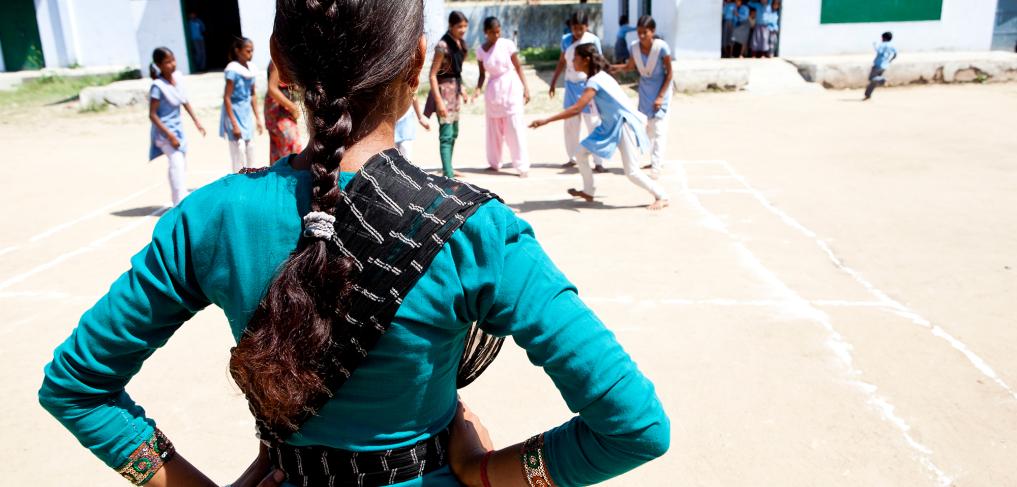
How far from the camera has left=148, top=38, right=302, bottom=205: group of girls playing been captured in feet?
23.1

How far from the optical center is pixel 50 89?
1823 cm

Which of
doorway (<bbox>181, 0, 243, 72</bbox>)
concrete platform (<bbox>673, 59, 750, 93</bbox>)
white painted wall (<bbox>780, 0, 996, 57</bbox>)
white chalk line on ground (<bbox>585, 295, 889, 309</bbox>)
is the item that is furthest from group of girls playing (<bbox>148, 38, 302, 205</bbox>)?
doorway (<bbox>181, 0, 243, 72</bbox>)

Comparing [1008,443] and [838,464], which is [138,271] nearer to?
[838,464]

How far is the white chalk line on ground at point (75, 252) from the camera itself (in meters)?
5.67

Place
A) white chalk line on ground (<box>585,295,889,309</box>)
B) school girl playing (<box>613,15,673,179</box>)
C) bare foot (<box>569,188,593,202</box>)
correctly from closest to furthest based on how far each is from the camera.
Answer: white chalk line on ground (<box>585,295,889,309</box>)
bare foot (<box>569,188,593,202</box>)
school girl playing (<box>613,15,673,179</box>)

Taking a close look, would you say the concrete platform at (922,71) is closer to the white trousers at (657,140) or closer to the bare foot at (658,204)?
the white trousers at (657,140)

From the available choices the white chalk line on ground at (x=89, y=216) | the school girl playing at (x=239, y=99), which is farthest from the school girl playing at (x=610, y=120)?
the white chalk line on ground at (x=89, y=216)

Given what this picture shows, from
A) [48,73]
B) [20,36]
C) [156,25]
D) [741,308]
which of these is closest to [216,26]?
[48,73]

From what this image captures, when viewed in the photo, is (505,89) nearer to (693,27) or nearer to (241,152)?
(241,152)

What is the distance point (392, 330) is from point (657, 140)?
7851mm

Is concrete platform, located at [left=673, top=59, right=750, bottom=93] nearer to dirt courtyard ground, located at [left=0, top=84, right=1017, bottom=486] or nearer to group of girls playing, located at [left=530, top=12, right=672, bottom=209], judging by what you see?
dirt courtyard ground, located at [left=0, top=84, right=1017, bottom=486]

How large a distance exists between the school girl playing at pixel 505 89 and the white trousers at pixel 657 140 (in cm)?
132

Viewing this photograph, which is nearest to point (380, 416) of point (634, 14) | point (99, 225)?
point (99, 225)

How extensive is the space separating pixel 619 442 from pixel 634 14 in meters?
19.9
